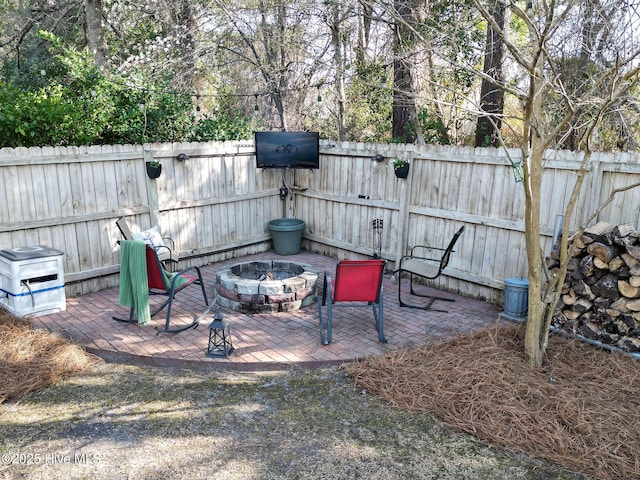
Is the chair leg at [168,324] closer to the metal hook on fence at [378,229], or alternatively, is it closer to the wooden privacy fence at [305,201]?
the wooden privacy fence at [305,201]

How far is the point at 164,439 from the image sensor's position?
3.40m

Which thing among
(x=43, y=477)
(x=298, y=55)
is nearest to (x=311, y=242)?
(x=298, y=55)

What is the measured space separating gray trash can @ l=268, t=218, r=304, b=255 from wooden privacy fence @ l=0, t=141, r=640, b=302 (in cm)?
20

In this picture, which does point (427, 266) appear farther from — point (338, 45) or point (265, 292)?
point (338, 45)

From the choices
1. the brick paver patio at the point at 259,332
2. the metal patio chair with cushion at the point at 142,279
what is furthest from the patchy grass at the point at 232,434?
the metal patio chair with cushion at the point at 142,279

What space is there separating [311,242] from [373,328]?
11.1ft

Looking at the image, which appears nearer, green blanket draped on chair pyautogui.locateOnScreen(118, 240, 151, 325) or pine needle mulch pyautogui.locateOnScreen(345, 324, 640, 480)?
pine needle mulch pyautogui.locateOnScreen(345, 324, 640, 480)

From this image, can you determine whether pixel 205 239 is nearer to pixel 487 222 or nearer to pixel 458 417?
pixel 487 222

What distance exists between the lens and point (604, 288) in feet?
15.1

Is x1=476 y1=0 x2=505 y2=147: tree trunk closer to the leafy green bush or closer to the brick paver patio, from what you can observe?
the brick paver patio

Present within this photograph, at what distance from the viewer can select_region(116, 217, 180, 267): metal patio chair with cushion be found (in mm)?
6094

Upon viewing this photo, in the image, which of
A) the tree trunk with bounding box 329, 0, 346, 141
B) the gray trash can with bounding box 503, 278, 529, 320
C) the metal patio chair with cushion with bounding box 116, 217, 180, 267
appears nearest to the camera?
the gray trash can with bounding box 503, 278, 529, 320

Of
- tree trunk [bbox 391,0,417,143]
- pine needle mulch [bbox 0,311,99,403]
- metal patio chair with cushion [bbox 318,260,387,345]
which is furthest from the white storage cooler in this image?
tree trunk [bbox 391,0,417,143]

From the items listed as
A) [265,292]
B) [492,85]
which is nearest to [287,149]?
[265,292]
